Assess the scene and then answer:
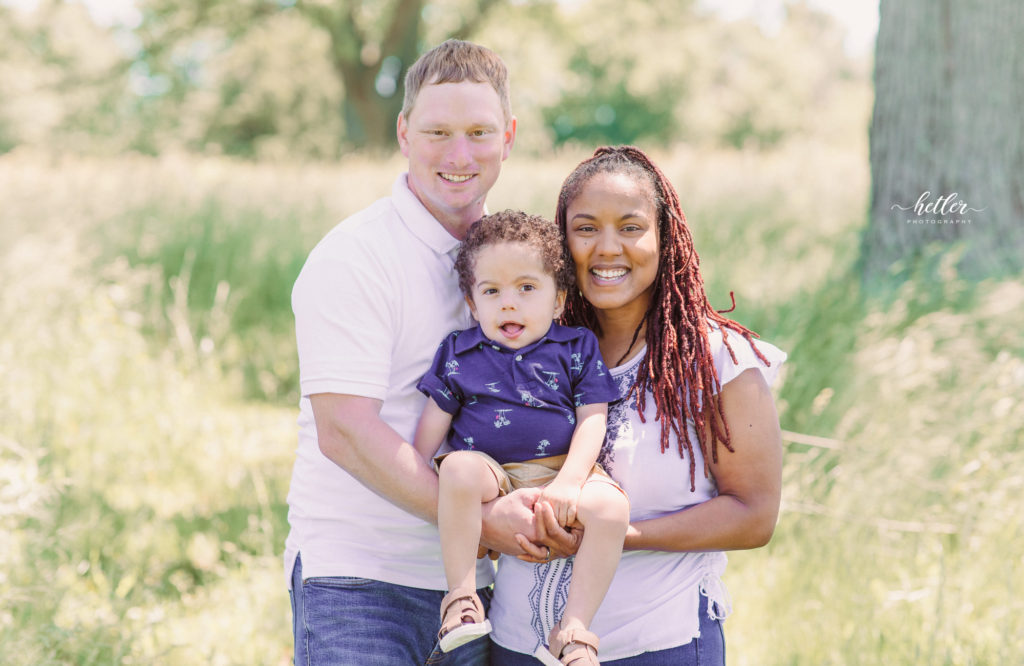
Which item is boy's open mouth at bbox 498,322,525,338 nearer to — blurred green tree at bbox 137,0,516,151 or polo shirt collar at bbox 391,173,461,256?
polo shirt collar at bbox 391,173,461,256

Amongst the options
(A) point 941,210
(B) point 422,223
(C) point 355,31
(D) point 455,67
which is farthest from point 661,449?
(C) point 355,31

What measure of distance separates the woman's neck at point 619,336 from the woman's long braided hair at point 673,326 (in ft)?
0.04

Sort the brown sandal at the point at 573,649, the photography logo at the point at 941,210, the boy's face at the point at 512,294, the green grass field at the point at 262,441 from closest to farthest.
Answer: the brown sandal at the point at 573,649
the boy's face at the point at 512,294
the green grass field at the point at 262,441
the photography logo at the point at 941,210

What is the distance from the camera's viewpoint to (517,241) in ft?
7.34

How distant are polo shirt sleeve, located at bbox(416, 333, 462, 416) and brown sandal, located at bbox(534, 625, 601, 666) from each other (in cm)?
61

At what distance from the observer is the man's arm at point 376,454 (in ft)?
6.82

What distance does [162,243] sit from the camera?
6750 mm

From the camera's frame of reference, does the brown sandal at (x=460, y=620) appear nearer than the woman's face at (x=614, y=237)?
Yes

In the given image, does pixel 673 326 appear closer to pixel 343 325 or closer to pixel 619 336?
pixel 619 336

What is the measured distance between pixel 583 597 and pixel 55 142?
3081cm

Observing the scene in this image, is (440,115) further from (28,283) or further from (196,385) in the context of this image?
(28,283)

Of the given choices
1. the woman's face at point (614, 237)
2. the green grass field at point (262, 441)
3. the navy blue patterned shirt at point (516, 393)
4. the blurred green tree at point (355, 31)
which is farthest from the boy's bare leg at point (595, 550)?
the blurred green tree at point (355, 31)

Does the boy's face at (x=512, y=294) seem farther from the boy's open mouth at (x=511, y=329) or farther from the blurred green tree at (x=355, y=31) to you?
the blurred green tree at (x=355, y=31)

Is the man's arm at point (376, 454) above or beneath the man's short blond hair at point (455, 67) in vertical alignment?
beneath
